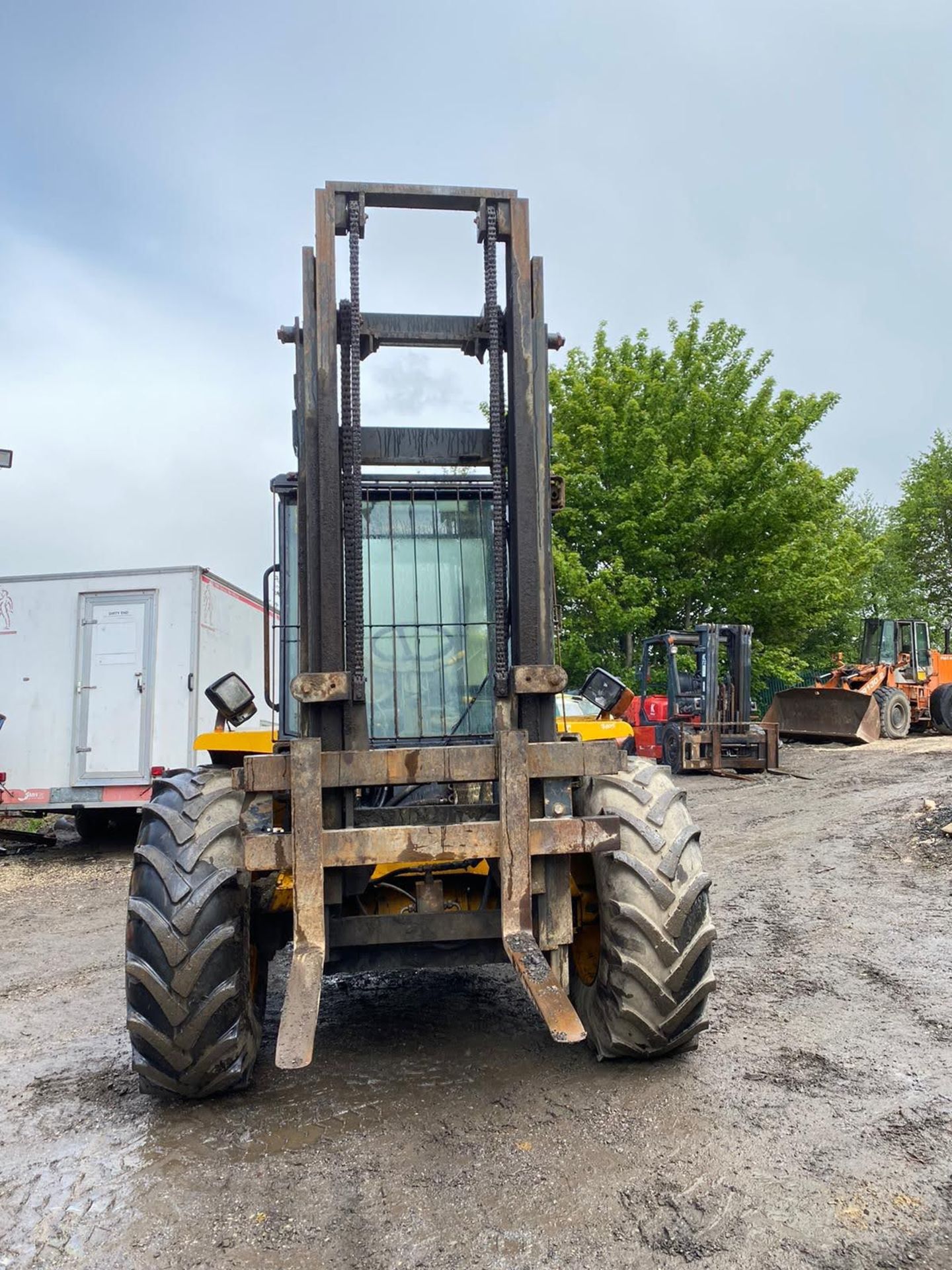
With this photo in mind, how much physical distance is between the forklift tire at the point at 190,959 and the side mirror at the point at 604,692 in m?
2.16

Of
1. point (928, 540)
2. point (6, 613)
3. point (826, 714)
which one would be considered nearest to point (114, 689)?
point (6, 613)

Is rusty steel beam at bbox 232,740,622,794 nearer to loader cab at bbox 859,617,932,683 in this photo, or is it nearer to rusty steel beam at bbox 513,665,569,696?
rusty steel beam at bbox 513,665,569,696

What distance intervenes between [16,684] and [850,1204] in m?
10.6

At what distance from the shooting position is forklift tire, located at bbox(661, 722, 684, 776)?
59.6 feet

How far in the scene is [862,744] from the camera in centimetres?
2139

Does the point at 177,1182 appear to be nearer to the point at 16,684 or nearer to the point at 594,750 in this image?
the point at 594,750

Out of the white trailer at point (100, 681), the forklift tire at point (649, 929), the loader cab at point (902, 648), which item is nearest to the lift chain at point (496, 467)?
the forklift tire at point (649, 929)

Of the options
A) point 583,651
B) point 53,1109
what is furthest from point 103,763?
point 583,651

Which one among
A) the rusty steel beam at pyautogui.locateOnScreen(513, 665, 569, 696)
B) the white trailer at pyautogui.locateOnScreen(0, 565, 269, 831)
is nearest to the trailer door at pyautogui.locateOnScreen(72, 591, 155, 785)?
the white trailer at pyautogui.locateOnScreen(0, 565, 269, 831)

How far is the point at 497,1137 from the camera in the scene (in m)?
3.67

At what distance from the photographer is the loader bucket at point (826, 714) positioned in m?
21.7

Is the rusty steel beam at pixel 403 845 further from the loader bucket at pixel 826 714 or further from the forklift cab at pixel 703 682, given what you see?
the loader bucket at pixel 826 714

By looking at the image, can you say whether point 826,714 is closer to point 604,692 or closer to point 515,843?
point 604,692

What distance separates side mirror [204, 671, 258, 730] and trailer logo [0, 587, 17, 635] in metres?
7.11
